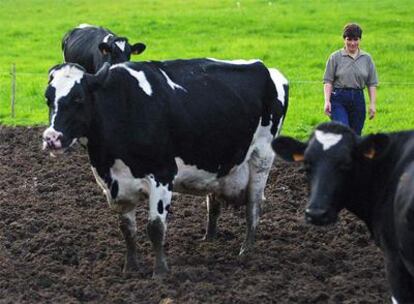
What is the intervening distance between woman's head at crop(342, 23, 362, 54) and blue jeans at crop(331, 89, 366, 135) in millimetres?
533

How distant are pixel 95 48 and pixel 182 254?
8.97m

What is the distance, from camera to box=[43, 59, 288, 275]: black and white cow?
903 centimetres

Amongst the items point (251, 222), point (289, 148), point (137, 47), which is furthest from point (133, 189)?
point (137, 47)

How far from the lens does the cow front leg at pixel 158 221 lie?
922cm

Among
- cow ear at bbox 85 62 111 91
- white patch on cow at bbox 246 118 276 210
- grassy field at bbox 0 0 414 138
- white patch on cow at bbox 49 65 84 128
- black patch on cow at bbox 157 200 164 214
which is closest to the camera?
white patch on cow at bbox 49 65 84 128

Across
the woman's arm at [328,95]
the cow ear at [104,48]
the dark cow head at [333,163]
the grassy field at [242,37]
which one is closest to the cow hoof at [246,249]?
the woman's arm at [328,95]

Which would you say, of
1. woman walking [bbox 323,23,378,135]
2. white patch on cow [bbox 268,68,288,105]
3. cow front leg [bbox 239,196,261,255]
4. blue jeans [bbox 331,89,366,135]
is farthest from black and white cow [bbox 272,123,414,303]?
blue jeans [bbox 331,89,366,135]

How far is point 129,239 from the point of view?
9547 millimetres

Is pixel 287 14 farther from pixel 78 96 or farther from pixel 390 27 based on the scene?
pixel 78 96

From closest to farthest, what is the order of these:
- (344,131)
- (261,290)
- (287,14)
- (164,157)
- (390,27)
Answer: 1. (344,131)
2. (261,290)
3. (164,157)
4. (390,27)
5. (287,14)

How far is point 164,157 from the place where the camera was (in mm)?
9250

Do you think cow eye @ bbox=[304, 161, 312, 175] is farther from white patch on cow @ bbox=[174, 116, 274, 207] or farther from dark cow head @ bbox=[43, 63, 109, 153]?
white patch on cow @ bbox=[174, 116, 274, 207]

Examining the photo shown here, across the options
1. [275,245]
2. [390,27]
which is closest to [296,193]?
[275,245]

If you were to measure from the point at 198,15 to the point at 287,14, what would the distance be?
9.62ft
